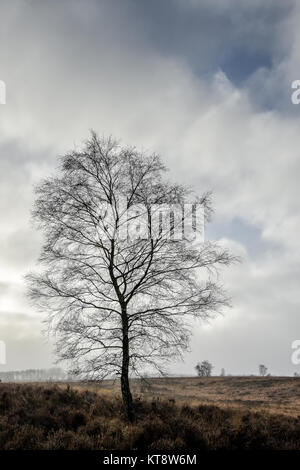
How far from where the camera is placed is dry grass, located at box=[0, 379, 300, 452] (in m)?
8.02

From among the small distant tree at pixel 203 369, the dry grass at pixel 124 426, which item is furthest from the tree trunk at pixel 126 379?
the small distant tree at pixel 203 369

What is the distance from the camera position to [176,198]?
10.3 m

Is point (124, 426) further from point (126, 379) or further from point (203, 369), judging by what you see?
point (203, 369)

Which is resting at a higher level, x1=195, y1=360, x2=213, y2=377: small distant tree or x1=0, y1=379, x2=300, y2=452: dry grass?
x1=0, y1=379, x2=300, y2=452: dry grass

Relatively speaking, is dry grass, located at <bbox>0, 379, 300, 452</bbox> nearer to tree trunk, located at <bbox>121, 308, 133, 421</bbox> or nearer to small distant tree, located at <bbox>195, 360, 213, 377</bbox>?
tree trunk, located at <bbox>121, 308, 133, 421</bbox>

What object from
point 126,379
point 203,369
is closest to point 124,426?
point 126,379

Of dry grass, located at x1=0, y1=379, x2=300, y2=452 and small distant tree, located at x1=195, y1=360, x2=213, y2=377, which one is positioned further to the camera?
small distant tree, located at x1=195, y1=360, x2=213, y2=377

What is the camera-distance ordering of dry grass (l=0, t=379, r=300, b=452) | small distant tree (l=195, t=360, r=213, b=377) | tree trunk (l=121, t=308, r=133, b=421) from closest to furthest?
dry grass (l=0, t=379, r=300, b=452)
tree trunk (l=121, t=308, r=133, b=421)
small distant tree (l=195, t=360, r=213, b=377)

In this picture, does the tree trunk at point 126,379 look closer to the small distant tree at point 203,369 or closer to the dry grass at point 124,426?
the dry grass at point 124,426

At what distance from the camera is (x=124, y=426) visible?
9.07 m

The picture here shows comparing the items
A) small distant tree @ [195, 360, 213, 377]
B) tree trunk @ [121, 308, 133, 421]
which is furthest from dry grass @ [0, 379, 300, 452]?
small distant tree @ [195, 360, 213, 377]

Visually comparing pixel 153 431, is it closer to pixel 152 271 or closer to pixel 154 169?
pixel 152 271
